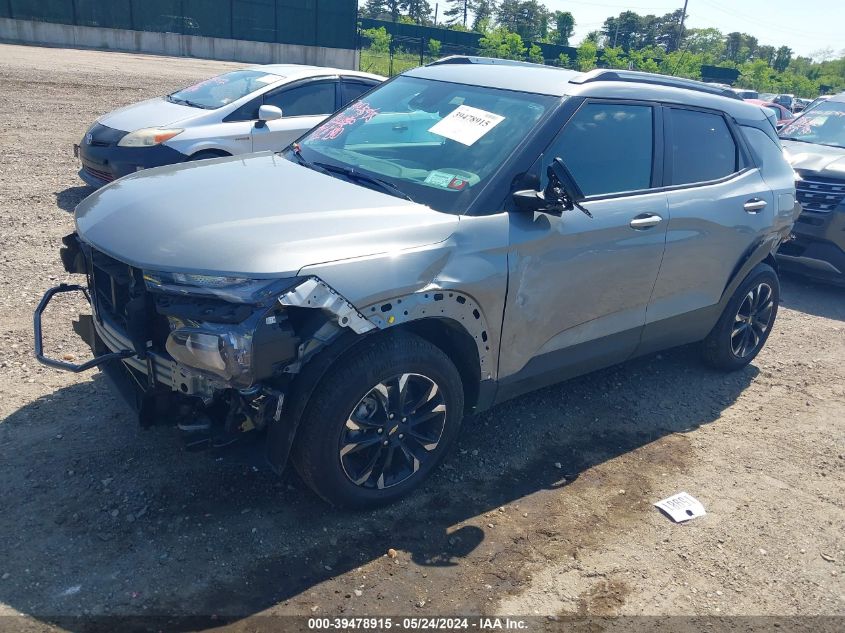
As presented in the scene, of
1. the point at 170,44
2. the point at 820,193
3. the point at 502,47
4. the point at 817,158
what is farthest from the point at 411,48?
the point at 820,193

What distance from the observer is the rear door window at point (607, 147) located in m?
3.82

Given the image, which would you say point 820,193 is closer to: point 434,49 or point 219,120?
point 219,120

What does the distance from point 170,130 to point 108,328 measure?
4.84 m

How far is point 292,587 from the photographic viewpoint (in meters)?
2.94

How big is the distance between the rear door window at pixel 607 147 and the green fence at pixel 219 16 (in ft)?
107

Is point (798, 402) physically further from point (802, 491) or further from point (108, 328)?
point (108, 328)

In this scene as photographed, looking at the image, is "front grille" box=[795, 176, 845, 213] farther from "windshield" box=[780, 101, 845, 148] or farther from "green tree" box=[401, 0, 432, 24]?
"green tree" box=[401, 0, 432, 24]

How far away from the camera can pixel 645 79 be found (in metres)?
4.44

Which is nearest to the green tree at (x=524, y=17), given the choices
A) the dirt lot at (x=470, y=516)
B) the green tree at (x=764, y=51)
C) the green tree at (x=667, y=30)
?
the green tree at (x=667, y=30)

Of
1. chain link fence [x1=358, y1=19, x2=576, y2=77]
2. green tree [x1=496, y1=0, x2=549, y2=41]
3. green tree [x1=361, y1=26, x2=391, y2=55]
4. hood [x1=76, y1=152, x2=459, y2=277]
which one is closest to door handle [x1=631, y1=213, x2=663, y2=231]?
hood [x1=76, y1=152, x2=459, y2=277]

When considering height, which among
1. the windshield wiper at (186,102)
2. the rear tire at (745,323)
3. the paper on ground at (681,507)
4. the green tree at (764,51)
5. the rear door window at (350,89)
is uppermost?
the green tree at (764,51)

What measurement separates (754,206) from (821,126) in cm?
546

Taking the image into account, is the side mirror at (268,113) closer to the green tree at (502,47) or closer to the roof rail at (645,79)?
the roof rail at (645,79)

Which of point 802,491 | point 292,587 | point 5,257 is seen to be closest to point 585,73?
point 802,491
